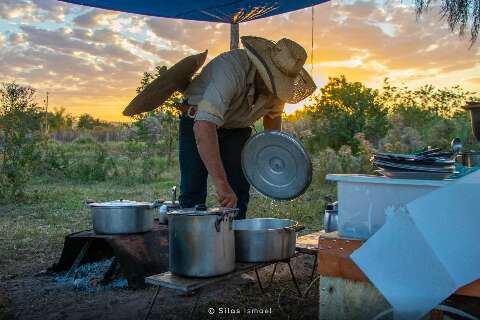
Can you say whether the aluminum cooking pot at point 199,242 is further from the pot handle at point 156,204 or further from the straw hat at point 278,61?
the pot handle at point 156,204

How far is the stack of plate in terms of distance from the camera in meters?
2.15

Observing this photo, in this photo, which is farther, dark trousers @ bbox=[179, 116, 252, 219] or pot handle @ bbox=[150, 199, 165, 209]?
pot handle @ bbox=[150, 199, 165, 209]

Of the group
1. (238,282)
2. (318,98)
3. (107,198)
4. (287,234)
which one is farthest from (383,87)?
(287,234)

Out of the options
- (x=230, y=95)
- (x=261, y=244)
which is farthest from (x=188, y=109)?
(x=261, y=244)

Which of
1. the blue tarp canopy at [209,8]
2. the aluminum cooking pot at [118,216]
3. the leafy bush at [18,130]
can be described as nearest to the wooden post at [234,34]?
the blue tarp canopy at [209,8]

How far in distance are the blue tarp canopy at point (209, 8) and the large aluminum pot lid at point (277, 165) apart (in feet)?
6.66

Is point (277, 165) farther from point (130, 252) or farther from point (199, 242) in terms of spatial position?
point (130, 252)

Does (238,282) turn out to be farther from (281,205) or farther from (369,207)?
(281,205)

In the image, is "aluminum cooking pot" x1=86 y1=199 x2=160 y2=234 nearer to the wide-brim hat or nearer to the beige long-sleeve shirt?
the wide-brim hat

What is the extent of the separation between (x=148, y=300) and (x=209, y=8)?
266 centimetres

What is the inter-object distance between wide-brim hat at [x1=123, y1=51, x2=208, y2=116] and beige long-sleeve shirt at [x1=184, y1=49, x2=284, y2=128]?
0.06 meters

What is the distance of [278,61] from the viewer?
2992mm

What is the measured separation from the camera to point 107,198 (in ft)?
25.7

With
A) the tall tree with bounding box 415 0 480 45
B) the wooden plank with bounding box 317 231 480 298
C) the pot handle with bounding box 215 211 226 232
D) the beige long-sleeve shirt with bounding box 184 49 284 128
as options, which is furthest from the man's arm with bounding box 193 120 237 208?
the tall tree with bounding box 415 0 480 45
